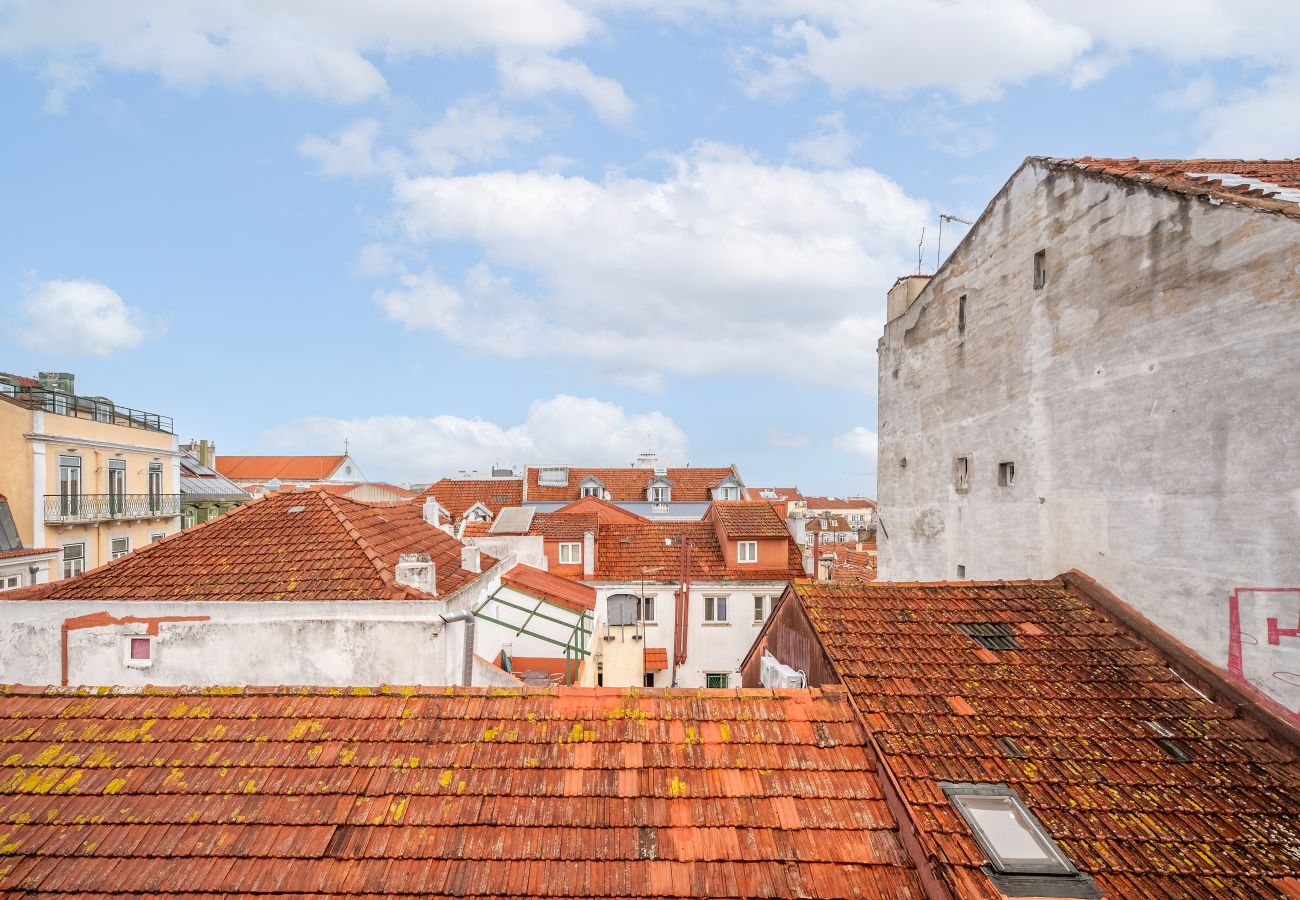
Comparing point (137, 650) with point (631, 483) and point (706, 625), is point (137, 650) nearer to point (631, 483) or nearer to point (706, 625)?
point (706, 625)

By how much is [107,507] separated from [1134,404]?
36.3 m

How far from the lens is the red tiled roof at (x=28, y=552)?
21.7m

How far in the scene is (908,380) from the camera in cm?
1398

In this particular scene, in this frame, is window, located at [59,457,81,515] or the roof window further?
window, located at [59,457,81,515]

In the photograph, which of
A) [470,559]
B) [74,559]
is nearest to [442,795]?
[470,559]

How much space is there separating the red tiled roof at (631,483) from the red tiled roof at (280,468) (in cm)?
5280

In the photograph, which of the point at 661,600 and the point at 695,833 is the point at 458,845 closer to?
the point at 695,833

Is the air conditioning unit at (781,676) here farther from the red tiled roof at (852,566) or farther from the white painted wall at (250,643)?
the red tiled roof at (852,566)

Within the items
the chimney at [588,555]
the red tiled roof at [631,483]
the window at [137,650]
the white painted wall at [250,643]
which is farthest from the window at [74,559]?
the red tiled roof at [631,483]

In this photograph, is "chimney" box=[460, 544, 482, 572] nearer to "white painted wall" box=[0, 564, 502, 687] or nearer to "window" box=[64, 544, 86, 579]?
"white painted wall" box=[0, 564, 502, 687]

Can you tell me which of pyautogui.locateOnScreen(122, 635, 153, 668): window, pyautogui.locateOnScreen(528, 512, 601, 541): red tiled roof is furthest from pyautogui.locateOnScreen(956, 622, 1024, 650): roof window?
pyautogui.locateOnScreen(528, 512, 601, 541): red tiled roof

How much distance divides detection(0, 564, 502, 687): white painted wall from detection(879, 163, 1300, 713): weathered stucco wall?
9.67 m

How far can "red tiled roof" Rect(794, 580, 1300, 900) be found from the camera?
4992mm

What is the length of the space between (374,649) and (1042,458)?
10995mm
